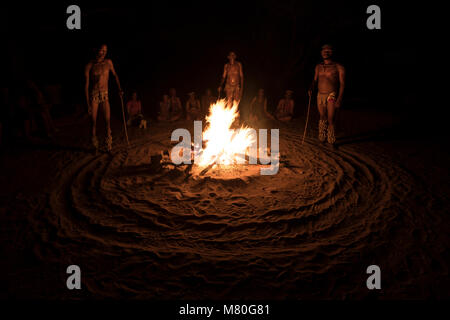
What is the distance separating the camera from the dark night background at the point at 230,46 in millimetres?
12891

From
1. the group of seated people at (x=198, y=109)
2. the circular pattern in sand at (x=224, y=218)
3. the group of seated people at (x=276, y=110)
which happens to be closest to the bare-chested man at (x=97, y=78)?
the circular pattern in sand at (x=224, y=218)

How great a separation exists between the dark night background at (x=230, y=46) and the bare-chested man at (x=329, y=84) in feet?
13.9

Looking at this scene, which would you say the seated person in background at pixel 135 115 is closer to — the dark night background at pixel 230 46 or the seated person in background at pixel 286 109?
the dark night background at pixel 230 46

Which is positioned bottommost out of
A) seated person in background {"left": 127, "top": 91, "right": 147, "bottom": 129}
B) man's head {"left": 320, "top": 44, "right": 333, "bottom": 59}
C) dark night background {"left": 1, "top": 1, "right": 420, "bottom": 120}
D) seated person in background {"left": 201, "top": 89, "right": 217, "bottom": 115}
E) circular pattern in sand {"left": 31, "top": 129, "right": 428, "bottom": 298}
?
circular pattern in sand {"left": 31, "top": 129, "right": 428, "bottom": 298}

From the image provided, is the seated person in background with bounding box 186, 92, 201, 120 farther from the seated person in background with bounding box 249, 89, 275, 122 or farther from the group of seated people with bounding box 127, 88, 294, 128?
the seated person in background with bounding box 249, 89, 275, 122

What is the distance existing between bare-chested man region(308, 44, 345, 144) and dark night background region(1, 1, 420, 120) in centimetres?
424

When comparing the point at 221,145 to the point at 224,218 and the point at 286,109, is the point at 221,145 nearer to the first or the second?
the point at 224,218

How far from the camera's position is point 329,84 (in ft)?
24.2

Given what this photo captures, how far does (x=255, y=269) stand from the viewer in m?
3.65

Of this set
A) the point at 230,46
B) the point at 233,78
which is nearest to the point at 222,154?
the point at 233,78

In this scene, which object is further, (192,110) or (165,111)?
(192,110)

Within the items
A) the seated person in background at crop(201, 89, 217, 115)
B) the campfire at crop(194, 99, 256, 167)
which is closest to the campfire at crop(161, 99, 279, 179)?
the campfire at crop(194, 99, 256, 167)

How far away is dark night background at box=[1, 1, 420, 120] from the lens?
12.9m

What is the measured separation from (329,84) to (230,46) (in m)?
8.96
